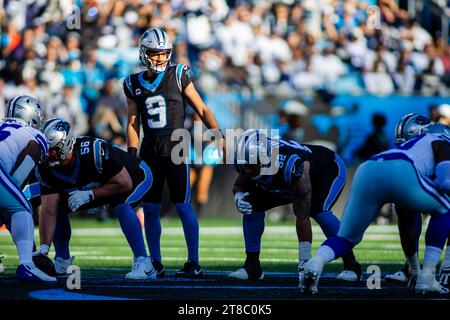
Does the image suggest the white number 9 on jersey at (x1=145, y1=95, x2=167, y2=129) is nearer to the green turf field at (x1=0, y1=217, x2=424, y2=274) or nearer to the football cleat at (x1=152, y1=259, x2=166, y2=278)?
the football cleat at (x1=152, y1=259, x2=166, y2=278)

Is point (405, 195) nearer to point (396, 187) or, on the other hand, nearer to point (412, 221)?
point (396, 187)

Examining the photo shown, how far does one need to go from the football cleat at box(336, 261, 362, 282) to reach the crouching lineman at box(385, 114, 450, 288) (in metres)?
0.24

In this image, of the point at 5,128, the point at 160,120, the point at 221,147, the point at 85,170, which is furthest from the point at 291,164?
the point at 5,128

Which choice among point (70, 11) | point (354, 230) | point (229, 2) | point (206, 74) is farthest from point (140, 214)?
point (354, 230)

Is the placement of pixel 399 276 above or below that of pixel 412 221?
below

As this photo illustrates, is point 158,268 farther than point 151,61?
No

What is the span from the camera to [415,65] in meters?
19.8

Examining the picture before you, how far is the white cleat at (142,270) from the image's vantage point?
26.5 ft

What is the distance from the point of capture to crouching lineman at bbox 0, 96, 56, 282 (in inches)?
293

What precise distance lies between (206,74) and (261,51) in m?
1.54

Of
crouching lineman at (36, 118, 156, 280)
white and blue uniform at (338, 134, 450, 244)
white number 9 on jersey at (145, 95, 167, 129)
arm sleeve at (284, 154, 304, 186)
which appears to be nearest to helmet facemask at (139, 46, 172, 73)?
white number 9 on jersey at (145, 95, 167, 129)

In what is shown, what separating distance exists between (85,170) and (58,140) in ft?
1.22

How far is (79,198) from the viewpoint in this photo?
793 centimetres
